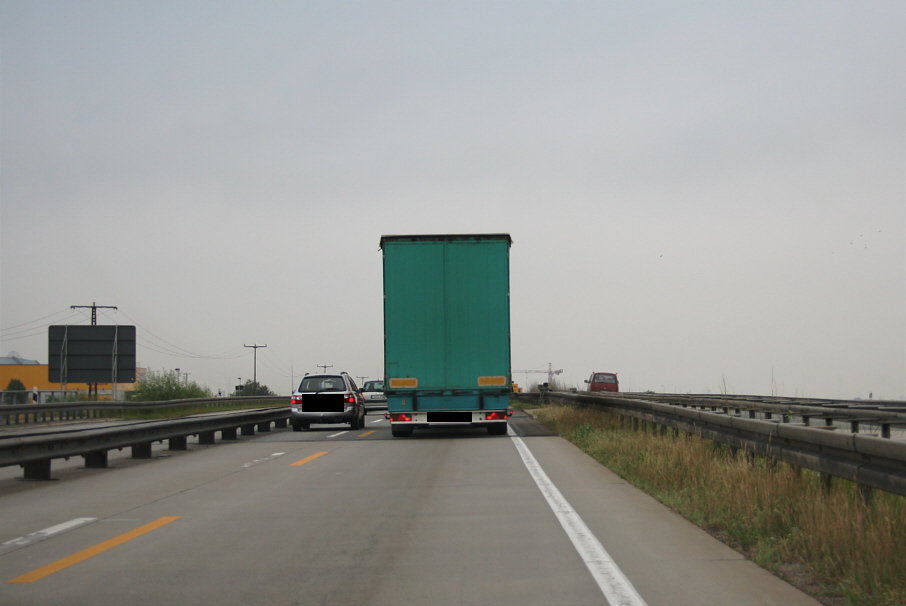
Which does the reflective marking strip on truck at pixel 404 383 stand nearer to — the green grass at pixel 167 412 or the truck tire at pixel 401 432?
the truck tire at pixel 401 432

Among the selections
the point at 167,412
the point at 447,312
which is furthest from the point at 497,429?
the point at 167,412

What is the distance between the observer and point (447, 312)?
68.8ft

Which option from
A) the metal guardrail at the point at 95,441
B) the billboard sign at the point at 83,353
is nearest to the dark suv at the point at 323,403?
the metal guardrail at the point at 95,441

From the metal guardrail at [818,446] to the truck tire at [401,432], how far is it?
29.6 ft

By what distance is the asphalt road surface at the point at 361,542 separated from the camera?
19.8ft

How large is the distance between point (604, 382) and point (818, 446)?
5604cm

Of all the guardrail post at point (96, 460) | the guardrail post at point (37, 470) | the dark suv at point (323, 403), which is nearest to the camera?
the guardrail post at point (37, 470)

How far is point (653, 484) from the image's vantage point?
38.5 feet

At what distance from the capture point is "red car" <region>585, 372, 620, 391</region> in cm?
6348

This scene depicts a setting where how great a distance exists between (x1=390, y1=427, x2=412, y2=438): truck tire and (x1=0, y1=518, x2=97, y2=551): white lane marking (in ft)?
43.2

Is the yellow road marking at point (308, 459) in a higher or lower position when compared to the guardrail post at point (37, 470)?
lower

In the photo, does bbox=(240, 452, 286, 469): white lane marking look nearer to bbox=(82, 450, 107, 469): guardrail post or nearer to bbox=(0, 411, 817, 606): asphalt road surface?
bbox=(0, 411, 817, 606): asphalt road surface

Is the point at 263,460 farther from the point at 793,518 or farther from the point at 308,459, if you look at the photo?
the point at 793,518

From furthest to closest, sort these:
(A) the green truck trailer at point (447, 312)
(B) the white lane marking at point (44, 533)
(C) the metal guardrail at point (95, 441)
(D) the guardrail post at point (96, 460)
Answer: (A) the green truck trailer at point (447, 312), (D) the guardrail post at point (96, 460), (C) the metal guardrail at point (95, 441), (B) the white lane marking at point (44, 533)
